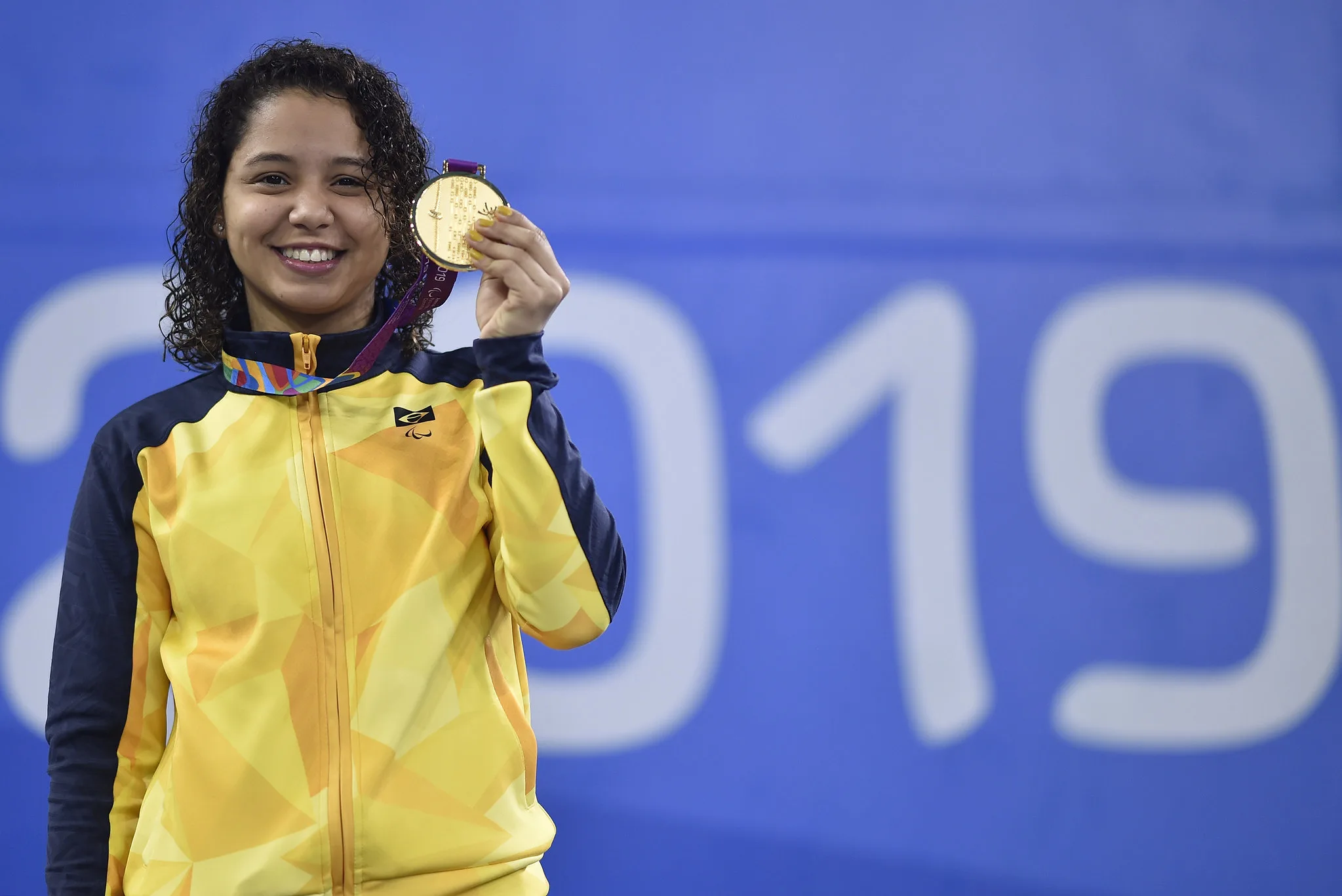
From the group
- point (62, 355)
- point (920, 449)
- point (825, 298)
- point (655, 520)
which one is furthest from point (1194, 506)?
point (62, 355)

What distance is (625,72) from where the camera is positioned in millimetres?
1617

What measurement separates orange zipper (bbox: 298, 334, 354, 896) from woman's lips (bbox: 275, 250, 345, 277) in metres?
0.06

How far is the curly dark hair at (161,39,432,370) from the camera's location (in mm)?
1014

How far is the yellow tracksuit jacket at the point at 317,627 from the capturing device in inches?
35.0

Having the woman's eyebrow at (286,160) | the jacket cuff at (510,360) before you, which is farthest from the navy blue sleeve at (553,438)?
the woman's eyebrow at (286,160)

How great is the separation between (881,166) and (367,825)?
115 centimetres

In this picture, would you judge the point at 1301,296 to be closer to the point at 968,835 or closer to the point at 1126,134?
the point at 1126,134

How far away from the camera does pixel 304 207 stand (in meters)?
0.97

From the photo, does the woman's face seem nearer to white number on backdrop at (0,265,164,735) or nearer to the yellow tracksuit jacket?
the yellow tracksuit jacket

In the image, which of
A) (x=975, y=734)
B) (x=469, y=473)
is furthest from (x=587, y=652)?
(x=469, y=473)

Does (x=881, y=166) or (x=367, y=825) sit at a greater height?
(x=881, y=166)

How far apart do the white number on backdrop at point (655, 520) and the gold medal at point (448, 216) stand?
0.64 m

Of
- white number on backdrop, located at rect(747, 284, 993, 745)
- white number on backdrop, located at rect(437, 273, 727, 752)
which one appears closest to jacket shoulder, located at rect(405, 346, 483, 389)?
white number on backdrop, located at rect(437, 273, 727, 752)

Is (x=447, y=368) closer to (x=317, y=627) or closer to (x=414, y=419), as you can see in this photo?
(x=414, y=419)
